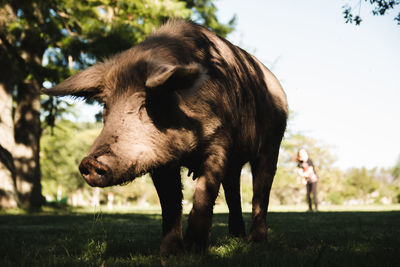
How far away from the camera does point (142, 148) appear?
11.3ft

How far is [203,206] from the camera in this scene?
3.74 metres

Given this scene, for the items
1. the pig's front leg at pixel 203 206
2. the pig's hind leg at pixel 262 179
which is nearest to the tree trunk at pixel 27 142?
the pig's hind leg at pixel 262 179

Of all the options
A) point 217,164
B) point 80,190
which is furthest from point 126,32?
point 80,190

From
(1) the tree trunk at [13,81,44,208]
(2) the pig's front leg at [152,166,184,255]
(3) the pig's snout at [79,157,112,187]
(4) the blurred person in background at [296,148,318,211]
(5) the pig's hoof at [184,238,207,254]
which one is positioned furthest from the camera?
(1) the tree trunk at [13,81,44,208]

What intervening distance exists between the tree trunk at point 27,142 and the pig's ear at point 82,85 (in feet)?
46.1

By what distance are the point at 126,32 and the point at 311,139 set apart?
156ft

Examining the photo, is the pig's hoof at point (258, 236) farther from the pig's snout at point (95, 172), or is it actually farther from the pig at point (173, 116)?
the pig's snout at point (95, 172)

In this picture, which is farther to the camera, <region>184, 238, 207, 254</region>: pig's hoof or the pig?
<region>184, 238, 207, 254</region>: pig's hoof

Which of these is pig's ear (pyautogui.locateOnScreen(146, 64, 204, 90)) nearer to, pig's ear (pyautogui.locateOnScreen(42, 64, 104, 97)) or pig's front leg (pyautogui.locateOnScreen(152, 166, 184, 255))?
pig's ear (pyautogui.locateOnScreen(42, 64, 104, 97))

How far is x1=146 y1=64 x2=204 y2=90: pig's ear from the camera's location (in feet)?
10.3

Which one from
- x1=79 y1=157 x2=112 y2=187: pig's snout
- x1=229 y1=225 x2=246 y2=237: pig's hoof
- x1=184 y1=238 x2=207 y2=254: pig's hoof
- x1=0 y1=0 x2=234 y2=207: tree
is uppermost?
x1=0 y1=0 x2=234 y2=207: tree

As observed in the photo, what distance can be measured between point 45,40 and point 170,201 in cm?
1215

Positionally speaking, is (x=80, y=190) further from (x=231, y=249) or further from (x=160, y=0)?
(x=231, y=249)

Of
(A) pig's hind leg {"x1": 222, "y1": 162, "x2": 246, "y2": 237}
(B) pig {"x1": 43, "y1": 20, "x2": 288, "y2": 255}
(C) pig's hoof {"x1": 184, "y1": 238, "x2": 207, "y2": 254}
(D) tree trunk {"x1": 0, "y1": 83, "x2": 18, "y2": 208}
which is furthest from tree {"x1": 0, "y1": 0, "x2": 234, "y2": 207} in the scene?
(C) pig's hoof {"x1": 184, "y1": 238, "x2": 207, "y2": 254}
